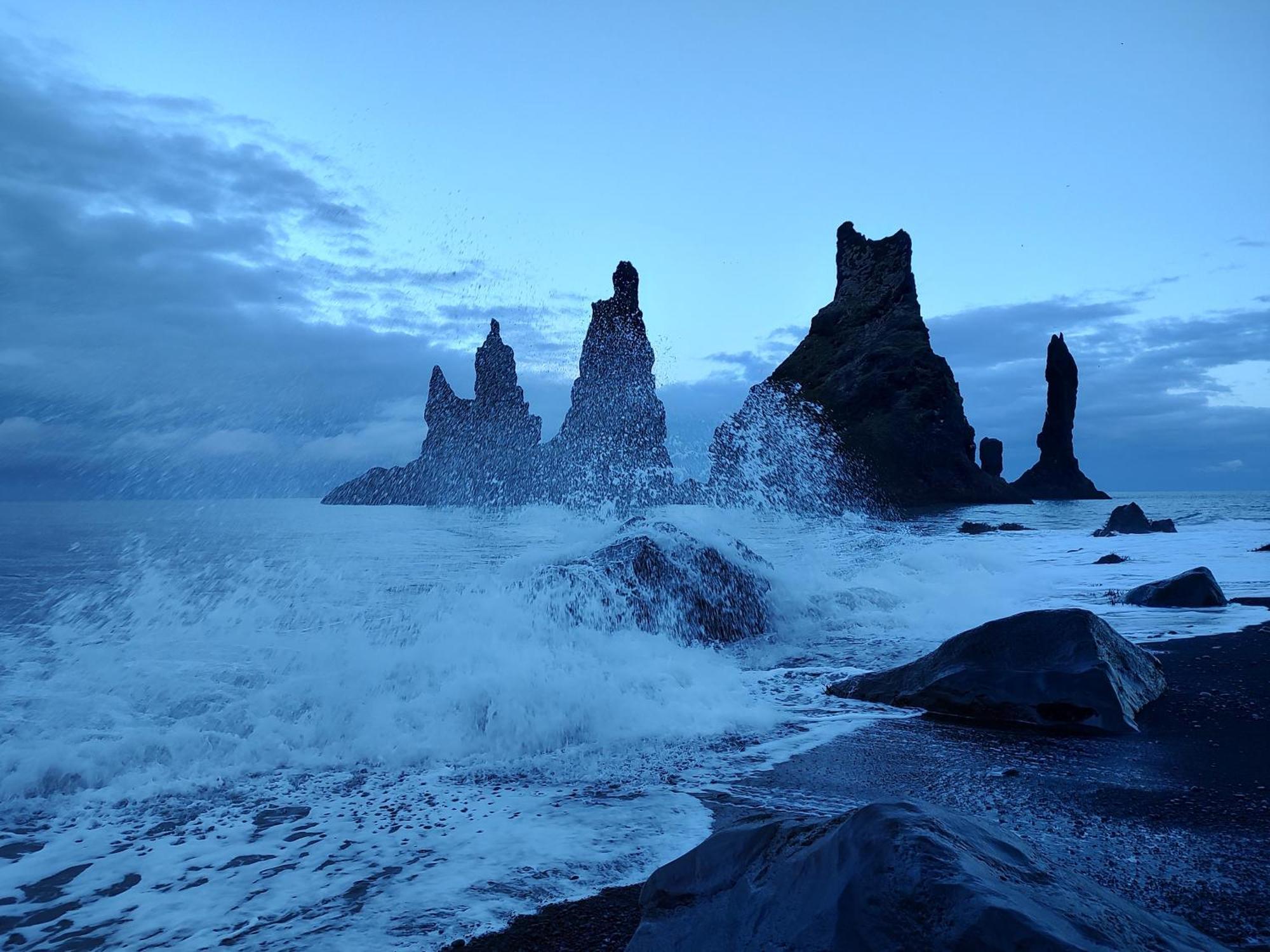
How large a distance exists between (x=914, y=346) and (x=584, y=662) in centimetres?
7951

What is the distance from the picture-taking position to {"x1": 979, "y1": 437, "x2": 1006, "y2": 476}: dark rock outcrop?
105188 mm

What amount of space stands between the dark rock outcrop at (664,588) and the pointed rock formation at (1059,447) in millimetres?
102080

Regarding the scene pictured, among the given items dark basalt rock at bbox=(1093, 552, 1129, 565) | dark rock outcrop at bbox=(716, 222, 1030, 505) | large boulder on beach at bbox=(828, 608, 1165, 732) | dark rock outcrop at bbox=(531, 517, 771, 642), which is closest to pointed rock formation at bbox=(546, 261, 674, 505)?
dark rock outcrop at bbox=(716, 222, 1030, 505)

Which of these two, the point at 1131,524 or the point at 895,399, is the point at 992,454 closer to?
the point at 895,399

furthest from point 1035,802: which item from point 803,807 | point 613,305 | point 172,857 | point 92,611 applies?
point 613,305

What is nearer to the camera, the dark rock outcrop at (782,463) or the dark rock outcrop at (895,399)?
the dark rock outcrop at (782,463)

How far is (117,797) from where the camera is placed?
4320 millimetres

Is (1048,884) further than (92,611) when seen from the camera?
No

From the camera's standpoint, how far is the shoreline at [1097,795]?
8.77 feet

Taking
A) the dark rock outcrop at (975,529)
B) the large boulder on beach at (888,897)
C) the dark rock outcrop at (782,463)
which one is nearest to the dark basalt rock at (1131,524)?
the dark rock outcrop at (975,529)

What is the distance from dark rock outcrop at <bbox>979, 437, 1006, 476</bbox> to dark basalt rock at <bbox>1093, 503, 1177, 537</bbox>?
82496mm

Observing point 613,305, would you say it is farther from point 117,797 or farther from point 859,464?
point 117,797

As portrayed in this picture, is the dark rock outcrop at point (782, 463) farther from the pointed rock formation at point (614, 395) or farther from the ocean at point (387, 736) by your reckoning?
the ocean at point (387, 736)

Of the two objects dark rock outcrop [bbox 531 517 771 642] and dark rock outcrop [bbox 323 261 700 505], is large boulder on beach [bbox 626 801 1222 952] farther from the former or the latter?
dark rock outcrop [bbox 323 261 700 505]
